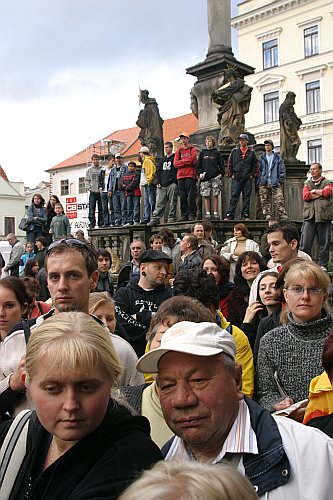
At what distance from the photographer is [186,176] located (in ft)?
42.1

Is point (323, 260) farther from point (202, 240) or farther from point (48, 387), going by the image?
point (48, 387)

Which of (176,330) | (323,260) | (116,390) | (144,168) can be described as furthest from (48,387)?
(144,168)

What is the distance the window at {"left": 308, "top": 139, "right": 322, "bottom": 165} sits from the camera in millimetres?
45844

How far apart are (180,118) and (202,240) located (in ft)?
170

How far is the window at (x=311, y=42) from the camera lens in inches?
1797

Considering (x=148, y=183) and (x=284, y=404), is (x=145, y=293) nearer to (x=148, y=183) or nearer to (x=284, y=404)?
(x=284, y=404)

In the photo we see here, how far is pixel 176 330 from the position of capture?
7.36 ft

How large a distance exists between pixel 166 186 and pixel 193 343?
38.2ft

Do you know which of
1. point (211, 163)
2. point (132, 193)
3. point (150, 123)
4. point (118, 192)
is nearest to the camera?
point (211, 163)

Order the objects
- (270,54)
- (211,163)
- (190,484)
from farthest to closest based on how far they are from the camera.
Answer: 1. (270,54)
2. (211,163)
3. (190,484)

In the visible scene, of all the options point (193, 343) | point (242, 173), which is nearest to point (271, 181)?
point (242, 173)

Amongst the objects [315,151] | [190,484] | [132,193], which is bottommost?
[190,484]

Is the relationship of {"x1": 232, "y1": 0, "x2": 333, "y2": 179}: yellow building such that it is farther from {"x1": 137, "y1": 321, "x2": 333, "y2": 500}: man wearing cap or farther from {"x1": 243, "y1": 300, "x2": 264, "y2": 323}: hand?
{"x1": 137, "y1": 321, "x2": 333, "y2": 500}: man wearing cap

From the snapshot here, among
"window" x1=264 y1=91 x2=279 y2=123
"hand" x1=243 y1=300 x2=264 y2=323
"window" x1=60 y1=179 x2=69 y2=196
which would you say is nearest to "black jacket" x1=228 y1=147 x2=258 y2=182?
"hand" x1=243 y1=300 x2=264 y2=323
